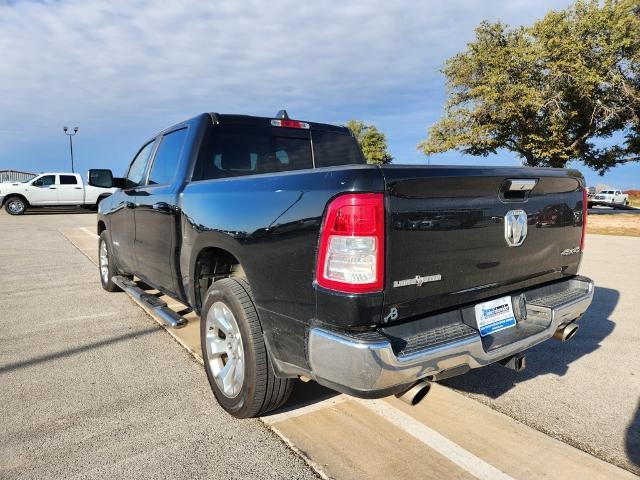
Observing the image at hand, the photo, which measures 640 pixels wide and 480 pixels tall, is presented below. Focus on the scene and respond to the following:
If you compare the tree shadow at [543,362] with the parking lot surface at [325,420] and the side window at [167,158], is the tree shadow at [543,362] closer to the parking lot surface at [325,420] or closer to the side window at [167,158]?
the parking lot surface at [325,420]

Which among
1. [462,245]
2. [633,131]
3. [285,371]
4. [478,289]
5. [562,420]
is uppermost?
[633,131]

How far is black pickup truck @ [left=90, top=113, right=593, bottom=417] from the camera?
2.08 metres

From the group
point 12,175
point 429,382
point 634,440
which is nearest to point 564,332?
point 634,440

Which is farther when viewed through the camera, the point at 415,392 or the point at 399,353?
the point at 415,392

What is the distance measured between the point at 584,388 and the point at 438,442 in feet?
4.68

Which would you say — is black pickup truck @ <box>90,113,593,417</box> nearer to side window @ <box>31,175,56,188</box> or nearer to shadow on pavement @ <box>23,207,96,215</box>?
side window @ <box>31,175,56,188</box>

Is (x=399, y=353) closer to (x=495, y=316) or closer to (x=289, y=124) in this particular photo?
(x=495, y=316)

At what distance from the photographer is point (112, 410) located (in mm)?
3059

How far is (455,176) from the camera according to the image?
2.34m

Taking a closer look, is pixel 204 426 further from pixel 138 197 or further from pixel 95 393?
pixel 138 197

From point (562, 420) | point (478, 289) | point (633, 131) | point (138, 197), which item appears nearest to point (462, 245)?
point (478, 289)

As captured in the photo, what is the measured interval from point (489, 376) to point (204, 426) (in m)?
2.11

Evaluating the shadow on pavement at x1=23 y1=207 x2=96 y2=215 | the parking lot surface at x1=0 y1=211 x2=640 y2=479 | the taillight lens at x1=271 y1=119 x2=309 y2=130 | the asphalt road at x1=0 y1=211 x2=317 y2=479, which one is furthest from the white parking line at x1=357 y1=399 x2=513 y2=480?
the shadow on pavement at x1=23 y1=207 x2=96 y2=215

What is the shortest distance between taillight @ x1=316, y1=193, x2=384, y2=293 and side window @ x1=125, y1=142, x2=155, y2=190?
329 centimetres
